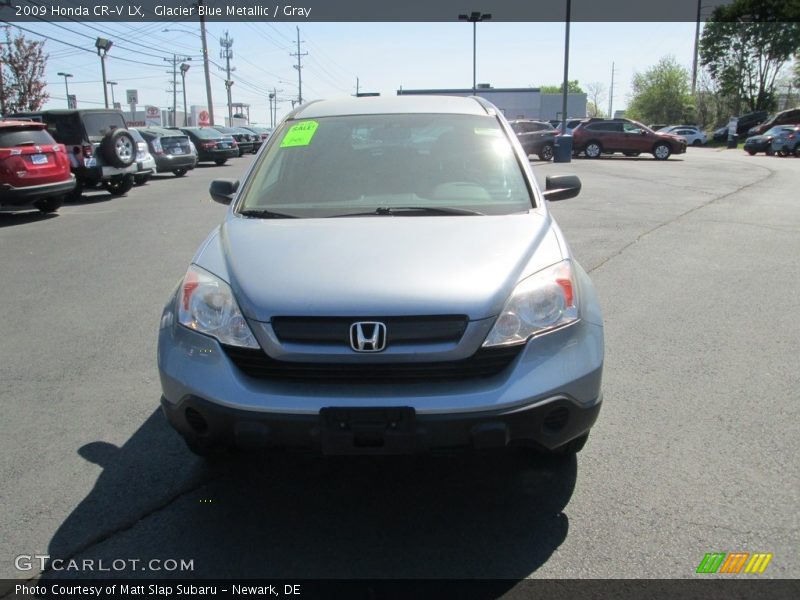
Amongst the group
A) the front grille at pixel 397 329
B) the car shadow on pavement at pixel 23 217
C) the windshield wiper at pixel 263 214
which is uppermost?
the windshield wiper at pixel 263 214

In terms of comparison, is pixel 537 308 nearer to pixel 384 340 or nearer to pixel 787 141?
pixel 384 340

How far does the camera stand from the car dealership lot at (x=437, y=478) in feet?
9.11

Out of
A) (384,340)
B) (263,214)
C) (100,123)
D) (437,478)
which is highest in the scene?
(100,123)

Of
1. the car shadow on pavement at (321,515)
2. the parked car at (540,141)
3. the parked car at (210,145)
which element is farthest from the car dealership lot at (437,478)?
the parked car at (540,141)

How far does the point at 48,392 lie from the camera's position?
4520mm

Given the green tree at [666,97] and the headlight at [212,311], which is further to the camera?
the green tree at [666,97]

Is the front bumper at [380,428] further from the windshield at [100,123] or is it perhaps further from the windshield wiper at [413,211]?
the windshield at [100,123]

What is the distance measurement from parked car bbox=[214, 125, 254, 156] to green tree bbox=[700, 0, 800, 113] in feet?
159

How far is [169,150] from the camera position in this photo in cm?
2273

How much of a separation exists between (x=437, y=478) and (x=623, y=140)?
30.4 m

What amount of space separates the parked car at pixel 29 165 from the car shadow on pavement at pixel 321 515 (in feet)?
33.0

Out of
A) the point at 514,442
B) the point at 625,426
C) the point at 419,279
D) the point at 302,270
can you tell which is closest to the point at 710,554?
the point at 514,442

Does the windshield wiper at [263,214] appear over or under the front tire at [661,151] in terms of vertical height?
over

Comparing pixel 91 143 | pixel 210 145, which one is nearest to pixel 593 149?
pixel 210 145
